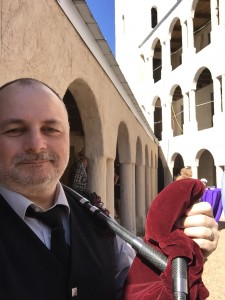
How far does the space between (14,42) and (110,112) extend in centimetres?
357

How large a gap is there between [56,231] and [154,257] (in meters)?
0.33

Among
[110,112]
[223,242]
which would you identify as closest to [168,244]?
[110,112]

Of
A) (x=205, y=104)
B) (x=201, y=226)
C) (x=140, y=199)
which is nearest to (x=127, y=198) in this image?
(x=140, y=199)

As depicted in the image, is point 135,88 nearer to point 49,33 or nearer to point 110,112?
point 110,112

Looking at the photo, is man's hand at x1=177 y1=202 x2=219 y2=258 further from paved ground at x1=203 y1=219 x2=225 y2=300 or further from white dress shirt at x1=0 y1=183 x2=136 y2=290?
paved ground at x1=203 y1=219 x2=225 y2=300

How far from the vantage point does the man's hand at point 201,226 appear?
109cm

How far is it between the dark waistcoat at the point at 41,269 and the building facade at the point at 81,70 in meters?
1.24

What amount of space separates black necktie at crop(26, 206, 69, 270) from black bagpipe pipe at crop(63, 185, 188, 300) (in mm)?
181

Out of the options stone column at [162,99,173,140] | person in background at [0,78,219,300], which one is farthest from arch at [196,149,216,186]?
person in background at [0,78,219,300]

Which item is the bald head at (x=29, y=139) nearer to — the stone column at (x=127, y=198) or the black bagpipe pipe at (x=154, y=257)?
the black bagpipe pipe at (x=154, y=257)

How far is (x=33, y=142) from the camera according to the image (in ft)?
3.92

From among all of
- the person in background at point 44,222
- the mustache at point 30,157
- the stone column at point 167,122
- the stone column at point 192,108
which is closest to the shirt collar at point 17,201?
the person in background at point 44,222

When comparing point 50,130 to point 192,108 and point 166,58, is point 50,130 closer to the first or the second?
point 192,108

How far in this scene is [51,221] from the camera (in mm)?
1207
